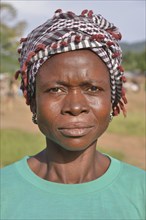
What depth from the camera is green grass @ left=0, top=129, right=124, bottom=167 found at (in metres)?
9.38

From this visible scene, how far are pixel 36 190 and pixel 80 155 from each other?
237 millimetres

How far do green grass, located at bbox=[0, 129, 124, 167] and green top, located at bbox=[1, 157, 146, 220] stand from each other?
681 cm

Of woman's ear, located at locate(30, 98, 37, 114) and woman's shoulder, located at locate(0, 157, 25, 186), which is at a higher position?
woman's ear, located at locate(30, 98, 37, 114)

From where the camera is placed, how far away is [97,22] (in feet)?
6.15

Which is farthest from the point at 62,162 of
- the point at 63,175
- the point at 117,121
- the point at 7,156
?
the point at 117,121

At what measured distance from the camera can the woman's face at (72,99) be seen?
1722mm

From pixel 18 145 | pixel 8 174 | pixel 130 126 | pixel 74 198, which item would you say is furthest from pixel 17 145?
pixel 74 198

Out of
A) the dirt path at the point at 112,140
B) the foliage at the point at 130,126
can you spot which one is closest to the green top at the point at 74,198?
the dirt path at the point at 112,140

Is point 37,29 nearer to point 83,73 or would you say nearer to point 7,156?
point 83,73

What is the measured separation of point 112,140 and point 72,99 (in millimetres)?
11406

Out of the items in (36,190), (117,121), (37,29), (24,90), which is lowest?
(117,121)

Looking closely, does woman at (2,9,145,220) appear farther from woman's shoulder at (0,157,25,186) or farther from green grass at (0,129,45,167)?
green grass at (0,129,45,167)

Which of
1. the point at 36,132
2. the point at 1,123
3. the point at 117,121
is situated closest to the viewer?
the point at 36,132

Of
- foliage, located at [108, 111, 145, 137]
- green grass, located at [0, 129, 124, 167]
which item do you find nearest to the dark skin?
green grass, located at [0, 129, 124, 167]
